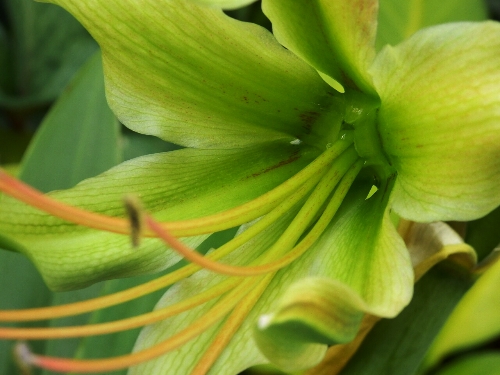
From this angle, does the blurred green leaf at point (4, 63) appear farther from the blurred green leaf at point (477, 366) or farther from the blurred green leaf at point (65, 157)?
the blurred green leaf at point (477, 366)

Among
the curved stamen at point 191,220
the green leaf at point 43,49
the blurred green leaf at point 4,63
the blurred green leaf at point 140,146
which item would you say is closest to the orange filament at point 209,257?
the curved stamen at point 191,220

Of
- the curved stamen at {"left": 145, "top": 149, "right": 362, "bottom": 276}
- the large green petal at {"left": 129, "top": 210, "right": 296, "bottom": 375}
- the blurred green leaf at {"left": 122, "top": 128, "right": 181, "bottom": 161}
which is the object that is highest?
the curved stamen at {"left": 145, "top": 149, "right": 362, "bottom": 276}

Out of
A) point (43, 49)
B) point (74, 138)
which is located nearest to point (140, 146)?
point (74, 138)

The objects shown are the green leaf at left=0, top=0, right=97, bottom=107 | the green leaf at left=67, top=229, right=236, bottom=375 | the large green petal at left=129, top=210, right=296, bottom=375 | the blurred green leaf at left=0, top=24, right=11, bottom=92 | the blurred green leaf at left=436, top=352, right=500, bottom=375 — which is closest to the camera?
the large green petal at left=129, top=210, right=296, bottom=375

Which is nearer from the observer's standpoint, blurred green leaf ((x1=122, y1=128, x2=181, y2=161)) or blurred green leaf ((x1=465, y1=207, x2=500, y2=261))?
blurred green leaf ((x1=465, y1=207, x2=500, y2=261))

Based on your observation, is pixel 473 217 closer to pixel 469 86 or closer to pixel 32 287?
pixel 469 86

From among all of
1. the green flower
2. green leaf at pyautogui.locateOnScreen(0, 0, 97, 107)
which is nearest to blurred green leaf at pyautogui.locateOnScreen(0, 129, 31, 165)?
green leaf at pyautogui.locateOnScreen(0, 0, 97, 107)

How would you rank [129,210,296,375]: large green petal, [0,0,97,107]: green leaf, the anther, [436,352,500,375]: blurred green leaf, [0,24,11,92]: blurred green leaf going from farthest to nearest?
[0,24,11,92]: blurred green leaf, [0,0,97,107]: green leaf, [436,352,500,375]: blurred green leaf, [129,210,296,375]: large green petal, the anther

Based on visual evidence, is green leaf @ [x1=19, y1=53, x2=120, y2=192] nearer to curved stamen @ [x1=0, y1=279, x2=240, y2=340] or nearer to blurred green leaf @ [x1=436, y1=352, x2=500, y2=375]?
curved stamen @ [x1=0, y1=279, x2=240, y2=340]
